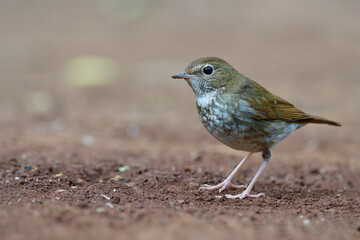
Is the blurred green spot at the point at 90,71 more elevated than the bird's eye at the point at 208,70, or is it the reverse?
the bird's eye at the point at 208,70

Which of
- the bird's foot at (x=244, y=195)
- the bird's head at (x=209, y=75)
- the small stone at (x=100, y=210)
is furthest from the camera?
the bird's head at (x=209, y=75)

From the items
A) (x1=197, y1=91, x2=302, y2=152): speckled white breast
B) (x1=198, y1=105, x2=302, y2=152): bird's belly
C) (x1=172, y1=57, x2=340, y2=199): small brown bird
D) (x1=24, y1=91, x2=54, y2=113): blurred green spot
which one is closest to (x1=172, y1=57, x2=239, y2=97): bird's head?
(x1=172, y1=57, x2=340, y2=199): small brown bird

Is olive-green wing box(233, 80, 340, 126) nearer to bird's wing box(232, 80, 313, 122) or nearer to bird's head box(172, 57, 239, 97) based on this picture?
bird's wing box(232, 80, 313, 122)

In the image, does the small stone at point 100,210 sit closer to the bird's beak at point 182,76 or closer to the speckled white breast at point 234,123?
the speckled white breast at point 234,123

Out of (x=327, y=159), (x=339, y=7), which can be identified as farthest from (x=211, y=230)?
(x=339, y=7)

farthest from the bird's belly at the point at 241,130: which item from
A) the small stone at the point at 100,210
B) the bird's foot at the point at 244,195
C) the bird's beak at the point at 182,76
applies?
the small stone at the point at 100,210

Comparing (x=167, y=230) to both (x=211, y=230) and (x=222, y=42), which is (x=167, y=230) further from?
(x=222, y=42)

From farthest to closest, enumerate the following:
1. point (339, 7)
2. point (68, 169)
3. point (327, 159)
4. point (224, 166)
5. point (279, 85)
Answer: point (339, 7)
point (279, 85)
point (327, 159)
point (224, 166)
point (68, 169)
